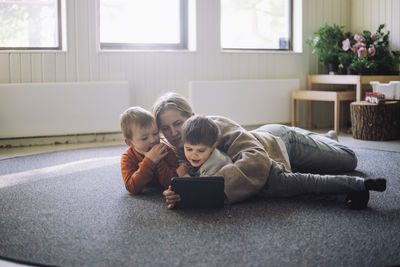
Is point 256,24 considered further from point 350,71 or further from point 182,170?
point 182,170

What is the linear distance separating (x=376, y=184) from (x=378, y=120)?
213 cm

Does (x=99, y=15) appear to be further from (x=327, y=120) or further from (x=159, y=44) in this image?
(x=327, y=120)

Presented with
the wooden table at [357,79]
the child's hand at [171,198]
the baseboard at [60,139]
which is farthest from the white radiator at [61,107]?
the child's hand at [171,198]

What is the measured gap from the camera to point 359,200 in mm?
1684

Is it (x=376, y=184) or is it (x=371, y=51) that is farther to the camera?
(x=371, y=51)

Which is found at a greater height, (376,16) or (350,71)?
(376,16)

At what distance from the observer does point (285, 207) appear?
173 centimetres

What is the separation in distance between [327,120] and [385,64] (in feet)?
2.84

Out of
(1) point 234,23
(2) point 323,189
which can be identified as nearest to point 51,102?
(1) point 234,23

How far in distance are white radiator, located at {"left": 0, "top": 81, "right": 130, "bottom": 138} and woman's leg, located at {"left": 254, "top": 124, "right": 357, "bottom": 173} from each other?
1.68m

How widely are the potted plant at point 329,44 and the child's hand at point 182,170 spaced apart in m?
2.79

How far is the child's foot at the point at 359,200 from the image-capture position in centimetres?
168

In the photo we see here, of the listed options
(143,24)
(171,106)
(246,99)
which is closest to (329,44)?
(246,99)

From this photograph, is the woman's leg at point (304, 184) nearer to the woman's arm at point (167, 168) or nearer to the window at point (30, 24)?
the woman's arm at point (167, 168)
